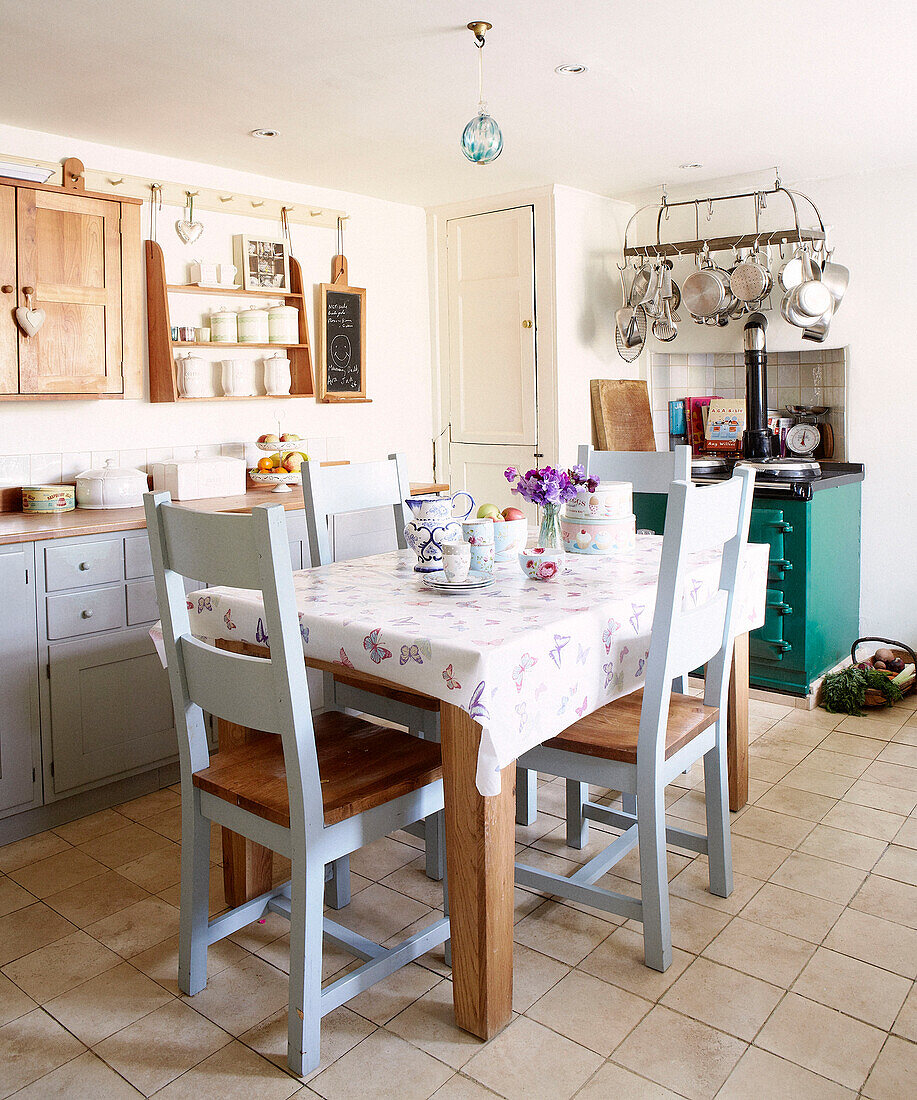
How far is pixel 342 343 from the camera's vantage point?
4.37m

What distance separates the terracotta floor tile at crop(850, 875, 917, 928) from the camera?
2201 mm

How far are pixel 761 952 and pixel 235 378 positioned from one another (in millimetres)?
2863

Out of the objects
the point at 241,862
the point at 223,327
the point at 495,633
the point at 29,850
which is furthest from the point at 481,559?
the point at 223,327

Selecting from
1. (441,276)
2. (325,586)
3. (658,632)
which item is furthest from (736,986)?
(441,276)

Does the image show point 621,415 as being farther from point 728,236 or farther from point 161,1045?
point 161,1045

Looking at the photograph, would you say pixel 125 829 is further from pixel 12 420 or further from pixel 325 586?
pixel 12 420

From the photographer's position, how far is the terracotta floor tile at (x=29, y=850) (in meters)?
2.57

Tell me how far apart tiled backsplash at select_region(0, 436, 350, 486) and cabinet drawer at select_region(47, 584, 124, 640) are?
73 centimetres

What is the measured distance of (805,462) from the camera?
3.89 m

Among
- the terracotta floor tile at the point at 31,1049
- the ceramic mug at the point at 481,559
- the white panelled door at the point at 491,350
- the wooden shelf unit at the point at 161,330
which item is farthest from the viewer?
the white panelled door at the point at 491,350

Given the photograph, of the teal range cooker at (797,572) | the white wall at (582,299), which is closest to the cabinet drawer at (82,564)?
the white wall at (582,299)

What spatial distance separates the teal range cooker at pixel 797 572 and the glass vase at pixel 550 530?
60.8 inches

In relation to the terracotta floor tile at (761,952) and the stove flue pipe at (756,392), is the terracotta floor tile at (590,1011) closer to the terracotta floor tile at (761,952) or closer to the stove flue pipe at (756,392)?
the terracotta floor tile at (761,952)

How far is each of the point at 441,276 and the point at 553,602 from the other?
319 centimetres
